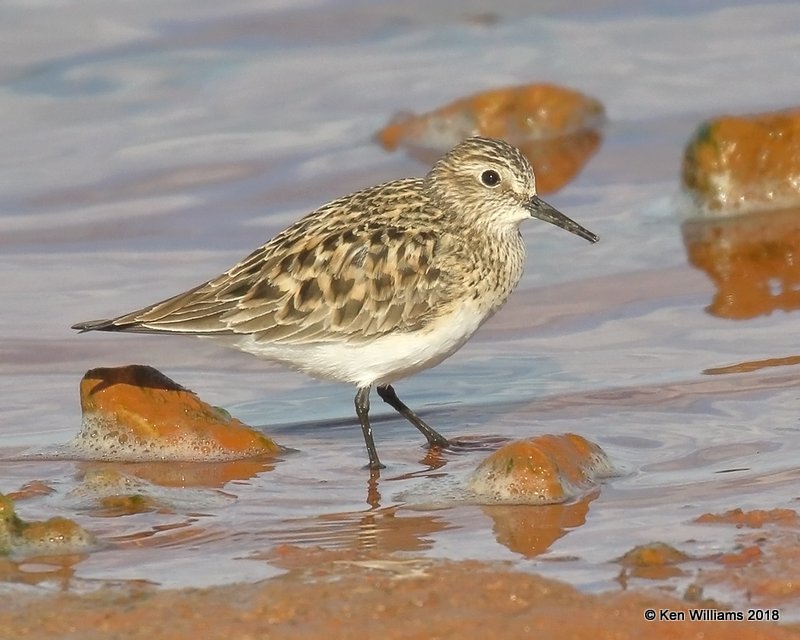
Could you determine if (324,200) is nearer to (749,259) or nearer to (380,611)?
(749,259)

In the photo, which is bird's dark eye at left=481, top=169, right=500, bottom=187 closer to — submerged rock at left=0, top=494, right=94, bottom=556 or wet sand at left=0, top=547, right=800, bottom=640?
wet sand at left=0, top=547, right=800, bottom=640

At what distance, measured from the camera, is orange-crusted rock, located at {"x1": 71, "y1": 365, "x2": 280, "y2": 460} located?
720 cm

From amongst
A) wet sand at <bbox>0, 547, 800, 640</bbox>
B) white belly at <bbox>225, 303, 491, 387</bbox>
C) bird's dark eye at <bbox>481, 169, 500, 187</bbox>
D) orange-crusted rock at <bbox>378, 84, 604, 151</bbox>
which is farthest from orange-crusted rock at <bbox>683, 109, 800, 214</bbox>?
wet sand at <bbox>0, 547, 800, 640</bbox>

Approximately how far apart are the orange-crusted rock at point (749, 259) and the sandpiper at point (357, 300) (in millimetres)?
1964

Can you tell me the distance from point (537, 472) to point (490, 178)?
1957mm

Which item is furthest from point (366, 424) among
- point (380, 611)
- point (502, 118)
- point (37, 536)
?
point (502, 118)

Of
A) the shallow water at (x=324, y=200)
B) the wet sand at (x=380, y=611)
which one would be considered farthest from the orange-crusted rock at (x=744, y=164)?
the wet sand at (x=380, y=611)

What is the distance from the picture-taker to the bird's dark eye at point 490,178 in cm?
783

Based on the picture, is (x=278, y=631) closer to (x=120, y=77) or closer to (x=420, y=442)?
(x=420, y=442)

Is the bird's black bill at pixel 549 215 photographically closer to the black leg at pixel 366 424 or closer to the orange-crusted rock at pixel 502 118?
the black leg at pixel 366 424

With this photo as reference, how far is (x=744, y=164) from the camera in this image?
1050cm

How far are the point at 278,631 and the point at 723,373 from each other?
3.65 meters

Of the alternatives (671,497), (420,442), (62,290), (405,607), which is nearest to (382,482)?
(420,442)

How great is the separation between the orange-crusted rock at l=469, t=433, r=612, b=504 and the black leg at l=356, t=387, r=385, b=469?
0.69m
